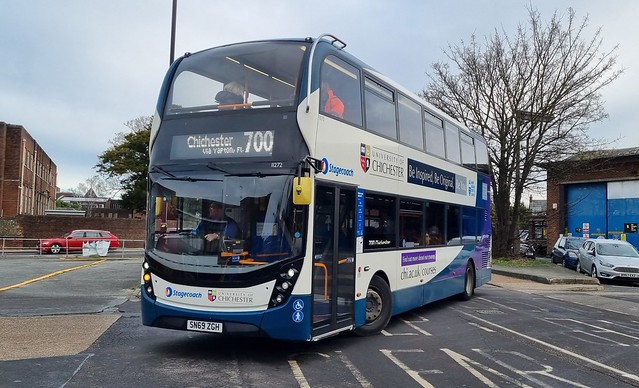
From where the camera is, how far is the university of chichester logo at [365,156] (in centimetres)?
831

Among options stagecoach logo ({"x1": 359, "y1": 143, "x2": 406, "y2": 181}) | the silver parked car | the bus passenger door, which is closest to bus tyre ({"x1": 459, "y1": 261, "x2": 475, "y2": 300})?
stagecoach logo ({"x1": 359, "y1": 143, "x2": 406, "y2": 181})

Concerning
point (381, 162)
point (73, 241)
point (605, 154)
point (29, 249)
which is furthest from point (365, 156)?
point (29, 249)

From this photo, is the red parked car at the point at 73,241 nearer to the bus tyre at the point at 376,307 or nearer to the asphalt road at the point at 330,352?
the asphalt road at the point at 330,352

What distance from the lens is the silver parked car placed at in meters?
19.8

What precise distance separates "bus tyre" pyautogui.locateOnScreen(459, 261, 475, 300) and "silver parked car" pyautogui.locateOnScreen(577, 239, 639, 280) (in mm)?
8749

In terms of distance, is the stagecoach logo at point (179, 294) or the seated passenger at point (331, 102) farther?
the seated passenger at point (331, 102)

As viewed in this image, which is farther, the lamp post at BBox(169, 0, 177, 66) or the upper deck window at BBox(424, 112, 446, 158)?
the lamp post at BBox(169, 0, 177, 66)

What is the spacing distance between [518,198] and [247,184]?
2221cm

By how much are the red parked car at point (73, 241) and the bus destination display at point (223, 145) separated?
2543 centimetres

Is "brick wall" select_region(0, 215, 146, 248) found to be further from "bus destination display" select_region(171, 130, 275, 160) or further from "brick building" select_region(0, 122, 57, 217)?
"bus destination display" select_region(171, 130, 275, 160)

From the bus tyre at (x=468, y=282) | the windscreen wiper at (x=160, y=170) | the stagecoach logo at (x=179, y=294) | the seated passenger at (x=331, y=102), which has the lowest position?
the bus tyre at (x=468, y=282)

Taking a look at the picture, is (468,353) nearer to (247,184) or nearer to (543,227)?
(247,184)

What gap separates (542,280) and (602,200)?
57.2 feet

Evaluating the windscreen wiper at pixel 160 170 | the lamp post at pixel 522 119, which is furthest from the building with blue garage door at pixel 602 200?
the windscreen wiper at pixel 160 170
